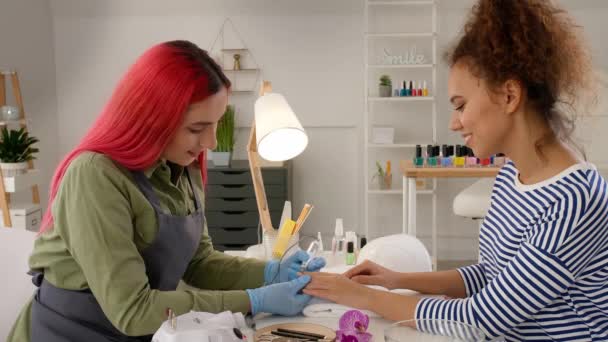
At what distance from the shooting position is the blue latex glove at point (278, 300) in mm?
1421

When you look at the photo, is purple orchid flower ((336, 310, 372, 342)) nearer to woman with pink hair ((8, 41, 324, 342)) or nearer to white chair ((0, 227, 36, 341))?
woman with pink hair ((8, 41, 324, 342))

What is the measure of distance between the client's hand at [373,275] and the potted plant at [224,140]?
10.8ft

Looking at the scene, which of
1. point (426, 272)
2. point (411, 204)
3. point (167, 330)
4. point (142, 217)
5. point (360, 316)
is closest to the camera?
point (167, 330)

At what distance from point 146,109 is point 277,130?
1.63 feet

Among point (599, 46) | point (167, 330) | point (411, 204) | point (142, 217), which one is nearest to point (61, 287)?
point (142, 217)

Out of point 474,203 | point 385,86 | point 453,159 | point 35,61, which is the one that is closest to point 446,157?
point 453,159

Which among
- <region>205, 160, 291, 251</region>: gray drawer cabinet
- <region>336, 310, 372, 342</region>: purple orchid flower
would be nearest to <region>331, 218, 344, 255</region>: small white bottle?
<region>336, 310, 372, 342</region>: purple orchid flower

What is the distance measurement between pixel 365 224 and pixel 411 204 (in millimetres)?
1128

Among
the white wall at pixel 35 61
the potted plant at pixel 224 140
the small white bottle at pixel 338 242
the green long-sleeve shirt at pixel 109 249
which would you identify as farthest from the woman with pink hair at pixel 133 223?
the potted plant at pixel 224 140

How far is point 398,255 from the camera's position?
167cm

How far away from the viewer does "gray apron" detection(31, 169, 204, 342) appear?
4.54 feet

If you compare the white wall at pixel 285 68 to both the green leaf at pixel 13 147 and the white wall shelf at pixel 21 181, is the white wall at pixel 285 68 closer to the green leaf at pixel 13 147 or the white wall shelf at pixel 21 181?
the white wall shelf at pixel 21 181

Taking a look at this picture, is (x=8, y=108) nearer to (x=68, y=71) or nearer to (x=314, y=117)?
(x=68, y=71)

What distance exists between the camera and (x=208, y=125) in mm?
1467
